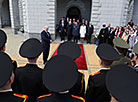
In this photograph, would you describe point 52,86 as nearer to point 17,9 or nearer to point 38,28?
point 38,28

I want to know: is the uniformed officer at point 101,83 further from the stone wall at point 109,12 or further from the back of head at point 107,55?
the stone wall at point 109,12

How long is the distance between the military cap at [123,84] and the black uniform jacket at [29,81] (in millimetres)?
1342

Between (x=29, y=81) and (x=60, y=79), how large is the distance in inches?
37.1

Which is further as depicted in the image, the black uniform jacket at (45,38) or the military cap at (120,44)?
the black uniform jacket at (45,38)

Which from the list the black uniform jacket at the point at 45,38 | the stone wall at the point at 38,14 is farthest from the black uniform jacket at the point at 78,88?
the stone wall at the point at 38,14

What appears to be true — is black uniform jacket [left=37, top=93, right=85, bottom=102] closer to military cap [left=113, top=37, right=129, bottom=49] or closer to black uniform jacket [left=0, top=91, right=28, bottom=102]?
black uniform jacket [left=0, top=91, right=28, bottom=102]

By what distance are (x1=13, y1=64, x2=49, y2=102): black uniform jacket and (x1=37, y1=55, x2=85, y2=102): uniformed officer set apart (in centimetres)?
68

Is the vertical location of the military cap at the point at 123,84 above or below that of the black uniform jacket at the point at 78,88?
above

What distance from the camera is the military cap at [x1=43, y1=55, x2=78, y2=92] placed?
1.59 m

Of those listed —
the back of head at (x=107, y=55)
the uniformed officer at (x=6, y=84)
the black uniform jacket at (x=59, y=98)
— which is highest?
the back of head at (x=107, y=55)

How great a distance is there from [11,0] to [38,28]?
6.04m

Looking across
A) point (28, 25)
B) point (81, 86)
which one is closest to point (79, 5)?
point (28, 25)

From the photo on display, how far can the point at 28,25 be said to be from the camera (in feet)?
40.5

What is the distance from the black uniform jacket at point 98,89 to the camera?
Result: 2.22 m
